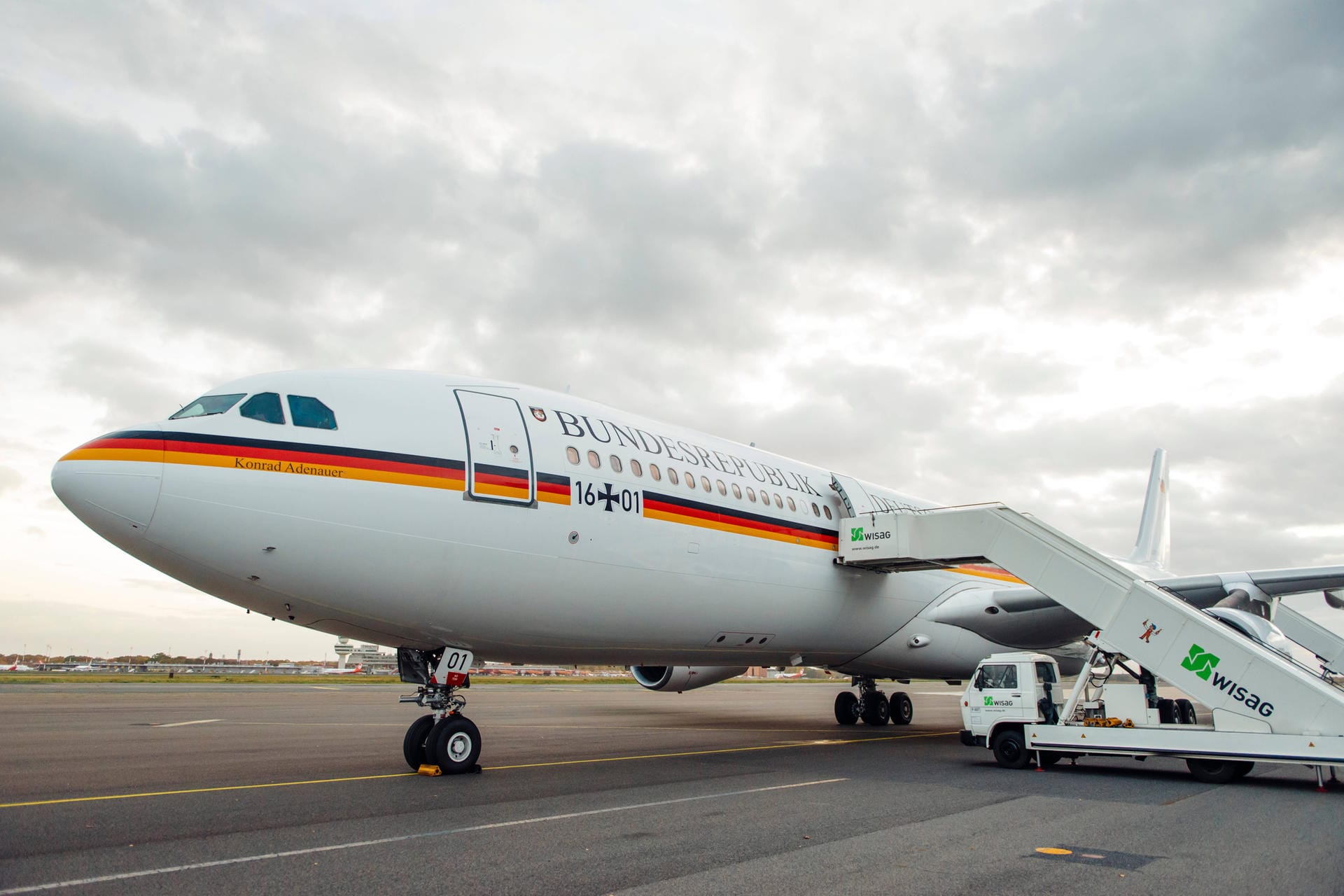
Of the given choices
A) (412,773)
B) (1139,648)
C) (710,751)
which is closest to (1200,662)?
(1139,648)

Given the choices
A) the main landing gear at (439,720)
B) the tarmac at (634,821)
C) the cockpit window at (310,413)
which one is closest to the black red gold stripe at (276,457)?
the cockpit window at (310,413)

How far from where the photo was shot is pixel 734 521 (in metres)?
12.4

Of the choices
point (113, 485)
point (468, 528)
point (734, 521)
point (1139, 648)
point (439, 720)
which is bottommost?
point (439, 720)

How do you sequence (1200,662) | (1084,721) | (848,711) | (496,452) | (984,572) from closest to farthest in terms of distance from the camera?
(496,452), (1200,662), (1084,721), (984,572), (848,711)

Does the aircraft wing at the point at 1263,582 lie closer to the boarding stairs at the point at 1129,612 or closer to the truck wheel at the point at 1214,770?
the boarding stairs at the point at 1129,612

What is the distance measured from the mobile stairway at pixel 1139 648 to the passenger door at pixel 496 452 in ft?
21.9

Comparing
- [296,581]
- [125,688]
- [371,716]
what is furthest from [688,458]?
[125,688]

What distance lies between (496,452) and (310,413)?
76.9 inches

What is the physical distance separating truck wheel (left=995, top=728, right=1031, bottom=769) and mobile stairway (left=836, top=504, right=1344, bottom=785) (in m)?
0.17

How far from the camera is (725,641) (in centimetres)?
1281

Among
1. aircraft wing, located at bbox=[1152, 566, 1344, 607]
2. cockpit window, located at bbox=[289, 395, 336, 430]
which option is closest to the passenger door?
cockpit window, located at bbox=[289, 395, 336, 430]

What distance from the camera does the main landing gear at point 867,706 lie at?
20750 millimetres

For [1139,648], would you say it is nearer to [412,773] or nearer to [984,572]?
[984,572]

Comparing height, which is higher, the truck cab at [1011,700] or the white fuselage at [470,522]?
the white fuselage at [470,522]
